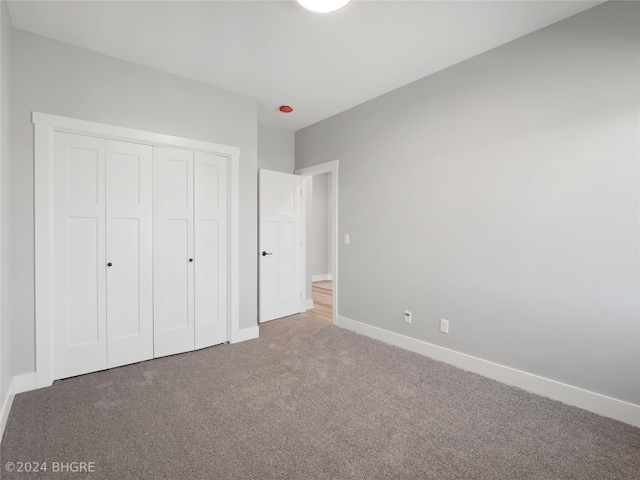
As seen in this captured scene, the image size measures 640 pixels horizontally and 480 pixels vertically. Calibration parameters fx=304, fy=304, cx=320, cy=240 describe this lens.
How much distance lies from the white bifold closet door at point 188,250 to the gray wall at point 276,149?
1.07 metres

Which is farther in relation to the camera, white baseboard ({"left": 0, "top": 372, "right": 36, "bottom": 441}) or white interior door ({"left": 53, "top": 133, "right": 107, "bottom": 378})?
white interior door ({"left": 53, "top": 133, "right": 107, "bottom": 378})

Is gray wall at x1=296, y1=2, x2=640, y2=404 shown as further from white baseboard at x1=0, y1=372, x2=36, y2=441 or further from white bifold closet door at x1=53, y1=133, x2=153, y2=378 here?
white baseboard at x1=0, y1=372, x2=36, y2=441

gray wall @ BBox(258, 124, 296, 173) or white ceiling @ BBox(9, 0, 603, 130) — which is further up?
white ceiling @ BBox(9, 0, 603, 130)

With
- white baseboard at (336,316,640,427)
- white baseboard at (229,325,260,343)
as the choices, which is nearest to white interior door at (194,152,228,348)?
white baseboard at (229,325,260,343)

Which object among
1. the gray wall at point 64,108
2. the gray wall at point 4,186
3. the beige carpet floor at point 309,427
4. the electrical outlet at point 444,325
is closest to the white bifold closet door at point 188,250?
the gray wall at point 64,108

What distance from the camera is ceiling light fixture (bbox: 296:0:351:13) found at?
196 centimetres

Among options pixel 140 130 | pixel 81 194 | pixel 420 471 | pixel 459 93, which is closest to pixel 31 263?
pixel 81 194

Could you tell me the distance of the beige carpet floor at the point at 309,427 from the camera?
1602 millimetres

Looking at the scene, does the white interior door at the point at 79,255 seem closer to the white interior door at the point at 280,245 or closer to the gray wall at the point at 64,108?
the gray wall at the point at 64,108

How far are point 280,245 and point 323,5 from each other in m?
2.94

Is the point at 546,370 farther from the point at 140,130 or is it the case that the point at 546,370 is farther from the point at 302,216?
the point at 140,130

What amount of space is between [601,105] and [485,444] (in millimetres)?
2337

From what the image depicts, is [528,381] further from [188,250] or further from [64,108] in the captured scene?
[64,108]

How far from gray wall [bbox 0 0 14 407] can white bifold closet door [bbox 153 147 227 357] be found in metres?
1.00
